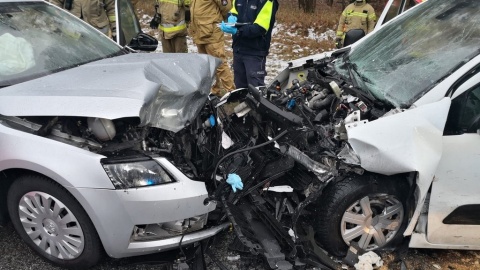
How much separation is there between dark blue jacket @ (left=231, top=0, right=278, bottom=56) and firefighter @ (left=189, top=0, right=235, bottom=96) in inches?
22.7

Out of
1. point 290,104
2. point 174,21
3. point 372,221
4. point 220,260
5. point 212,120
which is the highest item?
point 174,21

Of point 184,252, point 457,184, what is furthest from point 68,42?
point 457,184

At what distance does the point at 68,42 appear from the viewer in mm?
3348

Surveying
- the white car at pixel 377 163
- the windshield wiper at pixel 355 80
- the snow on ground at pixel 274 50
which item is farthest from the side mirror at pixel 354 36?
the snow on ground at pixel 274 50

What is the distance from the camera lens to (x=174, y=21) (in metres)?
5.74

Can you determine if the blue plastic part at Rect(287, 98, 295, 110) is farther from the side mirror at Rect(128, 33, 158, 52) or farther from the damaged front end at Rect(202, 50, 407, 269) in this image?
the side mirror at Rect(128, 33, 158, 52)

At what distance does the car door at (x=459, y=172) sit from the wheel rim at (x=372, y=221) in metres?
0.21

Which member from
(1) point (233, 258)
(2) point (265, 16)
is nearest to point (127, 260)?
(1) point (233, 258)

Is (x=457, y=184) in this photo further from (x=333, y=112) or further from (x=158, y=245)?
(x=158, y=245)

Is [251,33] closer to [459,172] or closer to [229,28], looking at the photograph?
[229,28]

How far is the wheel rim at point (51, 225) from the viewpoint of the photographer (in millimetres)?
2375

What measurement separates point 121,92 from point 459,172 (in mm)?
2026

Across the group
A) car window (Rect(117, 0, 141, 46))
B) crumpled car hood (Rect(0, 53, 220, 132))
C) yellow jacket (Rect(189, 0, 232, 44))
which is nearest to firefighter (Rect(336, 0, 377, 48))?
yellow jacket (Rect(189, 0, 232, 44))

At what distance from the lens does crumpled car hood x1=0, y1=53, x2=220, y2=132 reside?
2.28 meters
